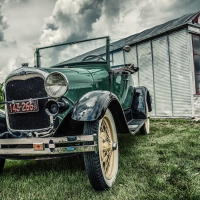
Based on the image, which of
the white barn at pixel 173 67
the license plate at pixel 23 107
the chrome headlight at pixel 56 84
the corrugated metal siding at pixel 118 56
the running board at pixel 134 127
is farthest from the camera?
the corrugated metal siding at pixel 118 56

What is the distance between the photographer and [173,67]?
7555mm

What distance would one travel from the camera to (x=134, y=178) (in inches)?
91.3

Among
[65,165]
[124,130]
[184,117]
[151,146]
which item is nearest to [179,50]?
[184,117]

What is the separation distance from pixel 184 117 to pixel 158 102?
1.10m

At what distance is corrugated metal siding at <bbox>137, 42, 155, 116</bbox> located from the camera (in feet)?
27.1

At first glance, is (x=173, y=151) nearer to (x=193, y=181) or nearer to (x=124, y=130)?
(x=124, y=130)

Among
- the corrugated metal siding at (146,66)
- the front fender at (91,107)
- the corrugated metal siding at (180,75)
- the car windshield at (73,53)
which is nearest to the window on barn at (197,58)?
the corrugated metal siding at (180,75)

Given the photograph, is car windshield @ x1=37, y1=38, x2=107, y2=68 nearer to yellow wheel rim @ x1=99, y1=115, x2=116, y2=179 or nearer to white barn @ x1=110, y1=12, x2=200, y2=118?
yellow wheel rim @ x1=99, y1=115, x2=116, y2=179

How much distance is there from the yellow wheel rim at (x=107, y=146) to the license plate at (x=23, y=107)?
717 millimetres

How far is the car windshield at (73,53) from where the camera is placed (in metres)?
3.79

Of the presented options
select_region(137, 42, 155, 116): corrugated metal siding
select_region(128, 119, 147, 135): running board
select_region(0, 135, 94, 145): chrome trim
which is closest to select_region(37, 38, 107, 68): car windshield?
select_region(128, 119, 147, 135): running board

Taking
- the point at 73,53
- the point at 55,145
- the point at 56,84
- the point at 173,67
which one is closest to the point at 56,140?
the point at 55,145

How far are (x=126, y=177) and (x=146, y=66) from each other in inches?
256

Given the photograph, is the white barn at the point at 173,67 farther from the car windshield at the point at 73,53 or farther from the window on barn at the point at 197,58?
the car windshield at the point at 73,53
